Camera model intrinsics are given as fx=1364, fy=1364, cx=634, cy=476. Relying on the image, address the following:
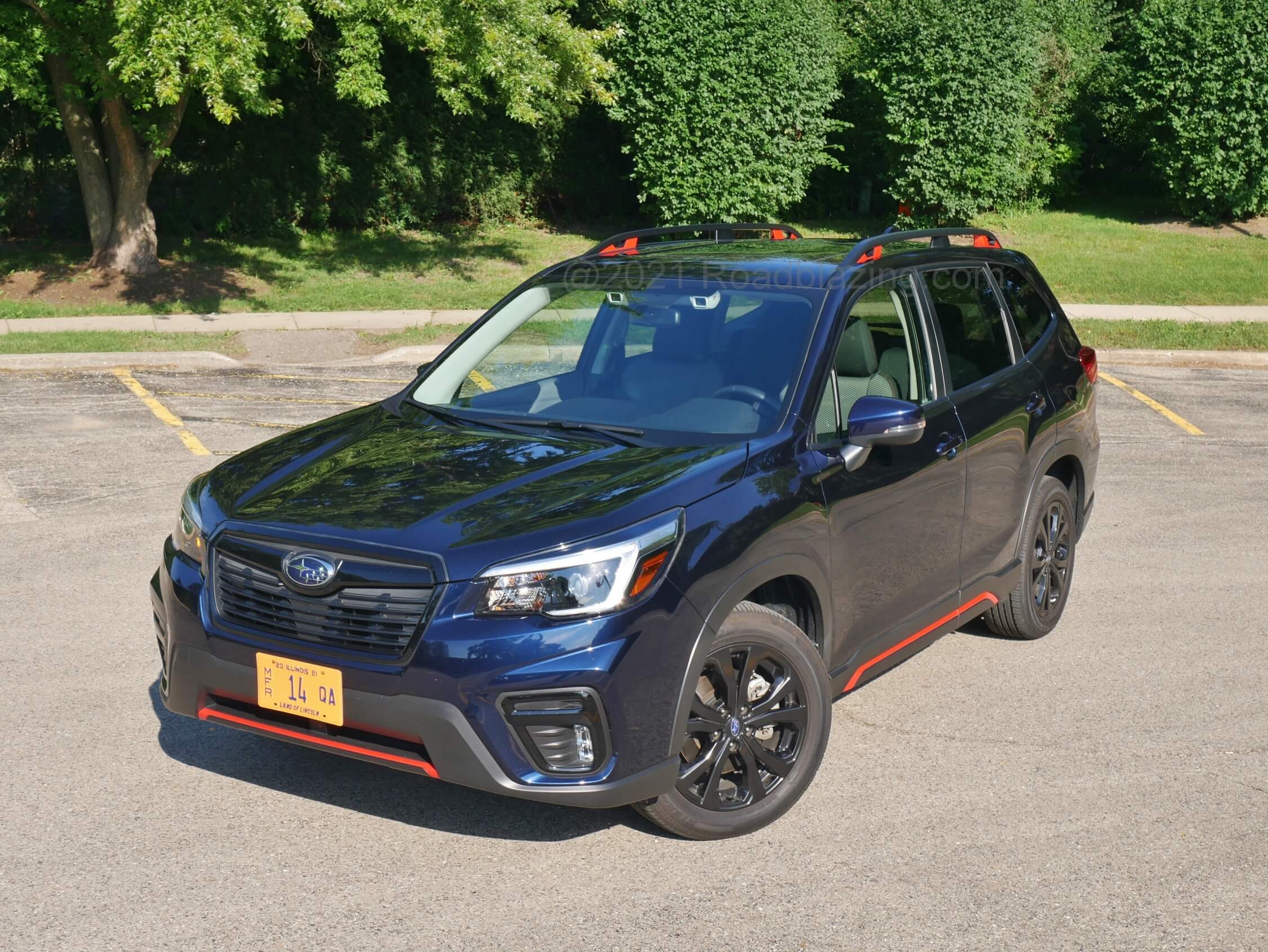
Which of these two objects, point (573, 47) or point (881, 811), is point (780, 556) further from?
point (573, 47)

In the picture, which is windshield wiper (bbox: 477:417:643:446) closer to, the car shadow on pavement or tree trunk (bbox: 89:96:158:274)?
the car shadow on pavement

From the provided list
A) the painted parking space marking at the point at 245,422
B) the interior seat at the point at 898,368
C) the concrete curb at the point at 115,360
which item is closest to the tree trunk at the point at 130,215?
the concrete curb at the point at 115,360

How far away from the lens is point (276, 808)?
4508 millimetres

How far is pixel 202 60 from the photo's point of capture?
13.4m

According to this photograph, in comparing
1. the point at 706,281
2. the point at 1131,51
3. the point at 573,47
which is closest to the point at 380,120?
the point at 573,47

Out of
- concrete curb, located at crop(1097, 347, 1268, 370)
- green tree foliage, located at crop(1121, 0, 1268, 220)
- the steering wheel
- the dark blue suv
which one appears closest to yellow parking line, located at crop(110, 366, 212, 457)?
the dark blue suv

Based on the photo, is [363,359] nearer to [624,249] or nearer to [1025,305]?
[624,249]

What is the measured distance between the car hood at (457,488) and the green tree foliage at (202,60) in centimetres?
999

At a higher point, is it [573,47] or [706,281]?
[573,47]

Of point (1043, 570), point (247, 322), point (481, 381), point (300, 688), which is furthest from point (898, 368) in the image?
point (247, 322)

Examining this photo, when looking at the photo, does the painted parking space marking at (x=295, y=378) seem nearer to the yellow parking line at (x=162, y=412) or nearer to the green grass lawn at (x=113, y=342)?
the yellow parking line at (x=162, y=412)

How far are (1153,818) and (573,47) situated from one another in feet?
48.8

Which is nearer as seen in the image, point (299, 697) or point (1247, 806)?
point (299, 697)

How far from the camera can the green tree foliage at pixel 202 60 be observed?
44.8 feet
